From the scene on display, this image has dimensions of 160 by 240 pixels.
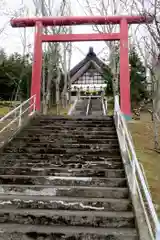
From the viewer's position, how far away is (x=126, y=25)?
446 inches

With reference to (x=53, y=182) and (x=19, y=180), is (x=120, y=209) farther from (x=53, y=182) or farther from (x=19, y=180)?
(x=19, y=180)

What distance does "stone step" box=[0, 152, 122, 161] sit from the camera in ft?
21.1

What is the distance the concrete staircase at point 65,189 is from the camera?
416 cm

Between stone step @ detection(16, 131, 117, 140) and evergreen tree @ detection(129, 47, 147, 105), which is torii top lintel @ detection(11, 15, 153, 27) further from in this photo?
evergreen tree @ detection(129, 47, 147, 105)

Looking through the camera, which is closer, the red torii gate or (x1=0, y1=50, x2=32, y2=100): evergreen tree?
the red torii gate

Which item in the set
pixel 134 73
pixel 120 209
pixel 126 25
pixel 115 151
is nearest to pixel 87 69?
pixel 134 73

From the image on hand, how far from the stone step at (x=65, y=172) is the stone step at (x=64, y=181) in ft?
0.74

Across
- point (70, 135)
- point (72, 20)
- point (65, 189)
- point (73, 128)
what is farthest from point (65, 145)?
point (72, 20)

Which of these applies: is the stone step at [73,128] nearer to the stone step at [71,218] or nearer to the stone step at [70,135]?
the stone step at [70,135]

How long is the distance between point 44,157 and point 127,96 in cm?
527

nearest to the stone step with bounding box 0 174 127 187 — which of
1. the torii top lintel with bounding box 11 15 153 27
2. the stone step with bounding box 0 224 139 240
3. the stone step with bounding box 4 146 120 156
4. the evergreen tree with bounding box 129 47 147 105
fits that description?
the stone step with bounding box 0 224 139 240

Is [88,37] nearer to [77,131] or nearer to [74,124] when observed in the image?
[74,124]

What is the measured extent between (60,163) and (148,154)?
11.9ft

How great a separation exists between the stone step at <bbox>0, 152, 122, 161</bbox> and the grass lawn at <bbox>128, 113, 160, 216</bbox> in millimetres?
1023
